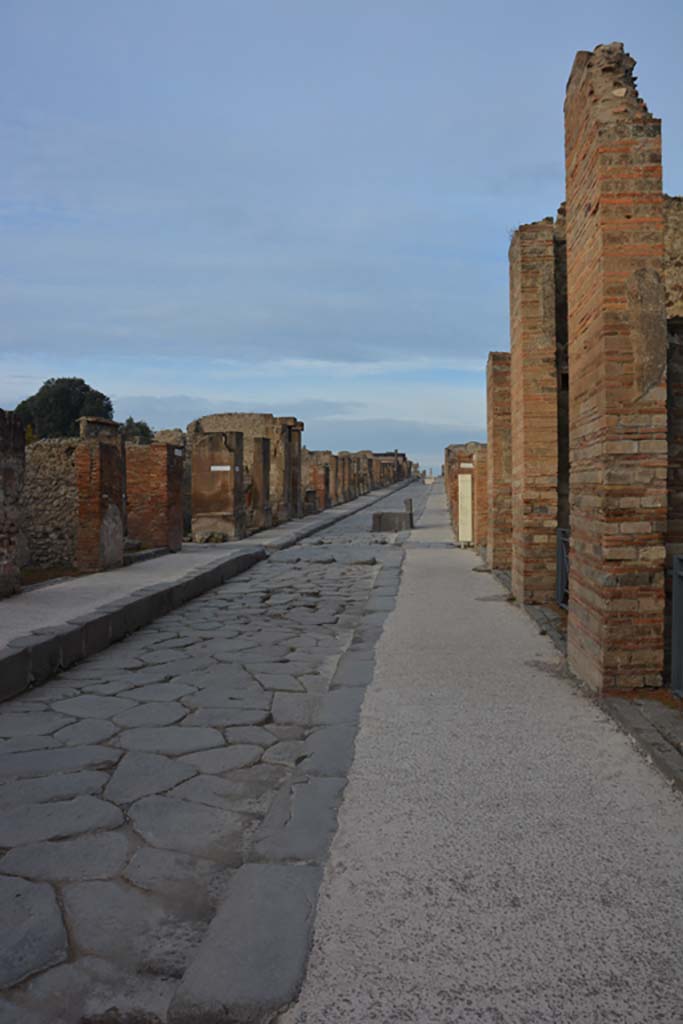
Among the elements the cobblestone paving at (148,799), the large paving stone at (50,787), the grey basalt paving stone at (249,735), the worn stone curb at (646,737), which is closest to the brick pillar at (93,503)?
the cobblestone paving at (148,799)

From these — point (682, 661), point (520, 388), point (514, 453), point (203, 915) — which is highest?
point (520, 388)

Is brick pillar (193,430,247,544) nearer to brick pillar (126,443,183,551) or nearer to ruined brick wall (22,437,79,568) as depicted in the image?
brick pillar (126,443,183,551)

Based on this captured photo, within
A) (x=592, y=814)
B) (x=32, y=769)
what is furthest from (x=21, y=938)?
(x=592, y=814)

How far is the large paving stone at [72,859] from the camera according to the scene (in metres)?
2.53

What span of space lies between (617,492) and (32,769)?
3.26 m

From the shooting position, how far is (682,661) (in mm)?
4109

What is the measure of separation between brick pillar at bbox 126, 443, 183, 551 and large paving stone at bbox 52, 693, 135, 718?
875 centimetres

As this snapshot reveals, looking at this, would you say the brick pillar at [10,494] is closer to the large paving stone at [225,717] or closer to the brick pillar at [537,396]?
the large paving stone at [225,717]

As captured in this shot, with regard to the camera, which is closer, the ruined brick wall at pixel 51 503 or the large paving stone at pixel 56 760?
the large paving stone at pixel 56 760

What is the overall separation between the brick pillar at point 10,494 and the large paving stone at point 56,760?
474 centimetres

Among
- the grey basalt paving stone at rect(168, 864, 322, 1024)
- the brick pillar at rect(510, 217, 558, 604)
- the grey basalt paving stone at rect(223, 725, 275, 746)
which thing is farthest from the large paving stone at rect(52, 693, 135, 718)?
the brick pillar at rect(510, 217, 558, 604)

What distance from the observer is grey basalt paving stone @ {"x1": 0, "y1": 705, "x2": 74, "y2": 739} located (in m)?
4.02

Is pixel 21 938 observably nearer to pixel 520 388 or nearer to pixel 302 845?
pixel 302 845

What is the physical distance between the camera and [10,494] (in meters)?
8.10
